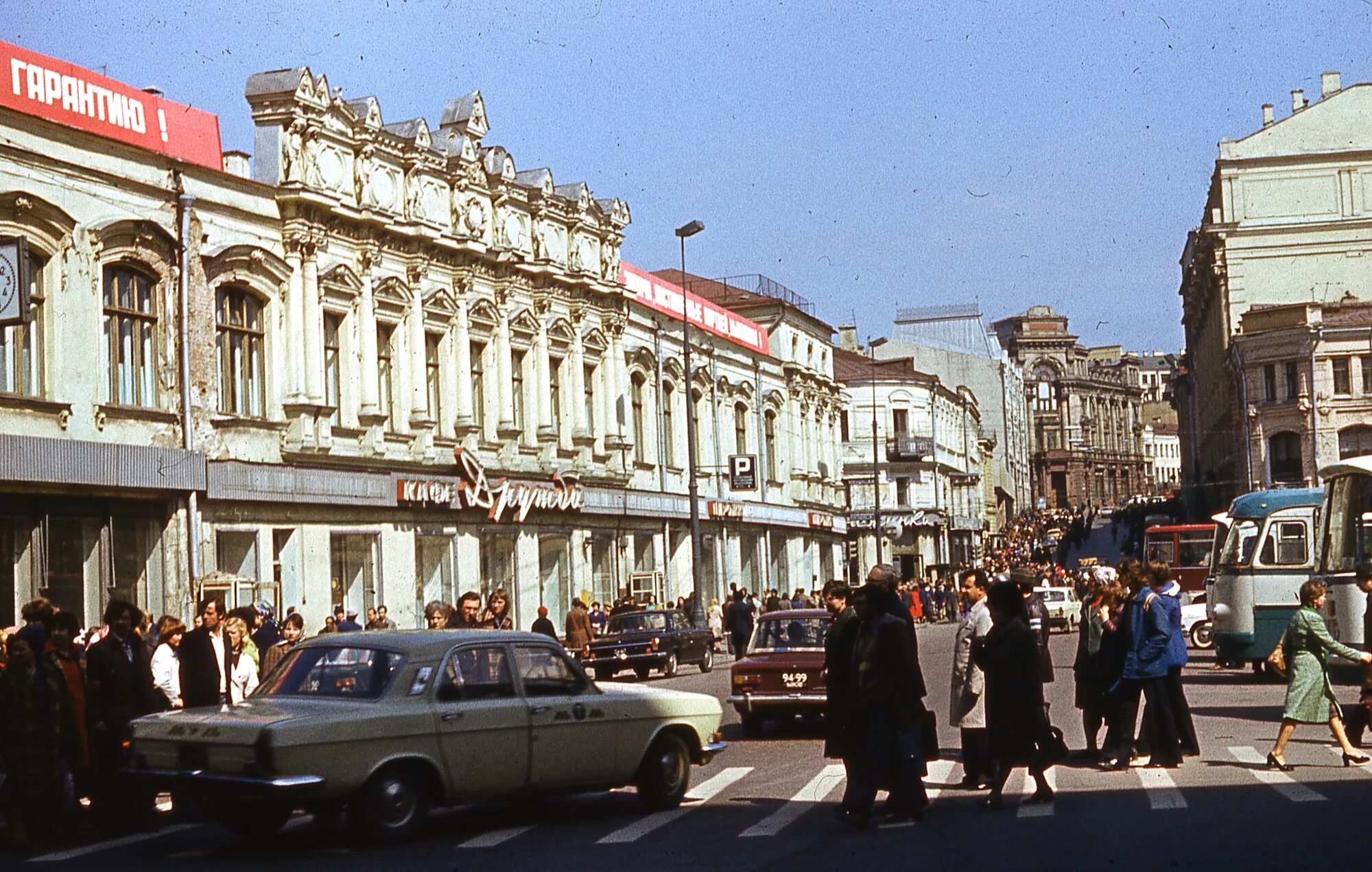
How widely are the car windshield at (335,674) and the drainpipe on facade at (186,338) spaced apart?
17.5 metres

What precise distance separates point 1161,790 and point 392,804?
20.8ft

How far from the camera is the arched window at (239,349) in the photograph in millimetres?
32281

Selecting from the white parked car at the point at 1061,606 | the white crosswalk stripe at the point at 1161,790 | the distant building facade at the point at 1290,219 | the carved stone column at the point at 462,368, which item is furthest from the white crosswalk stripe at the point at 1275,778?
the distant building facade at the point at 1290,219

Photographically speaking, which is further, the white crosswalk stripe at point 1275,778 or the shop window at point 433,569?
the shop window at point 433,569

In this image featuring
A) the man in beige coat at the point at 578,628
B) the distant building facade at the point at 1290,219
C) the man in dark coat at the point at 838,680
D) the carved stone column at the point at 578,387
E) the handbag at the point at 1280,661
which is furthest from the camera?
the distant building facade at the point at 1290,219

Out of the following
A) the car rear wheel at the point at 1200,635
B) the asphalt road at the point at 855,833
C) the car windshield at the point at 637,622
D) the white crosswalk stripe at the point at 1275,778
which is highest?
the car windshield at the point at 637,622

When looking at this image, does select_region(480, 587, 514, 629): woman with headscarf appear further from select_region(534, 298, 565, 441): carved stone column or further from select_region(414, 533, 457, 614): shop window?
select_region(534, 298, 565, 441): carved stone column

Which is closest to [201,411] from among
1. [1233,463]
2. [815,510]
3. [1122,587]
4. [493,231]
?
[493,231]

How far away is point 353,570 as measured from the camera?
3641 centimetres

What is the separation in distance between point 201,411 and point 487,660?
18.8 meters

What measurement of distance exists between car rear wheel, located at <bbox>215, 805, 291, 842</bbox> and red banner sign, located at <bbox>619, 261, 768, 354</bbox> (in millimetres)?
35650

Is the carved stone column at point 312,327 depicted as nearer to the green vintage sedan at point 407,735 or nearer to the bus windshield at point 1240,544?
the bus windshield at point 1240,544

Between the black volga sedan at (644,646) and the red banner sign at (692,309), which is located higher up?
the red banner sign at (692,309)

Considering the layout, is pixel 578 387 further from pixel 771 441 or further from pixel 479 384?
pixel 771 441
